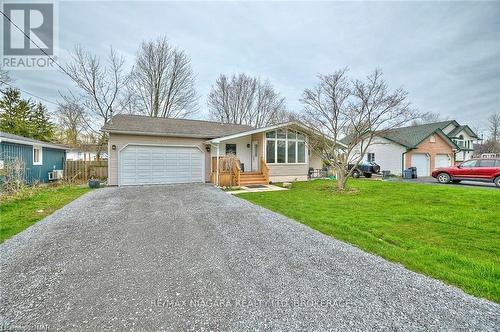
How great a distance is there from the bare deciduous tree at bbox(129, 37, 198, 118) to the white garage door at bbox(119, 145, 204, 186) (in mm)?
9862

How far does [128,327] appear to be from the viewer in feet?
6.77

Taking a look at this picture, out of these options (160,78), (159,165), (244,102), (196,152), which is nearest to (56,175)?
(159,165)

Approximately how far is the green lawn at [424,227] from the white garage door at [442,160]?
44.2 ft

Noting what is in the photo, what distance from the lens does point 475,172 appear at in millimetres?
12586

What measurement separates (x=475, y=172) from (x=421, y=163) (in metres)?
7.56

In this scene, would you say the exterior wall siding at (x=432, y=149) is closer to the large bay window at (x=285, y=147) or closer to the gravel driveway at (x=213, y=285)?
the large bay window at (x=285, y=147)

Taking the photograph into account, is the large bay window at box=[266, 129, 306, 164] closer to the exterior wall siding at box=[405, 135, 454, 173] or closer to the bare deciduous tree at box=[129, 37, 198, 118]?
the exterior wall siding at box=[405, 135, 454, 173]

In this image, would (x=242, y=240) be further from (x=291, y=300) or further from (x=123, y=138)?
(x=123, y=138)

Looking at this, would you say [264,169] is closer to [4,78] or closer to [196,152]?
[196,152]

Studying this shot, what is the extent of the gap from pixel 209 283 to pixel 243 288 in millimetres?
472

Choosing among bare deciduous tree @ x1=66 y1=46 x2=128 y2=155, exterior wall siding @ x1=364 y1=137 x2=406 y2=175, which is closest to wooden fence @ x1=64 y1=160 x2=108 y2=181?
bare deciduous tree @ x1=66 y1=46 x2=128 y2=155

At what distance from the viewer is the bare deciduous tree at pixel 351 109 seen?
1013cm

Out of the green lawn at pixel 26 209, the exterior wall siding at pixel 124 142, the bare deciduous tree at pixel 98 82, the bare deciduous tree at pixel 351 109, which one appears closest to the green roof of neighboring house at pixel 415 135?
the bare deciduous tree at pixel 351 109

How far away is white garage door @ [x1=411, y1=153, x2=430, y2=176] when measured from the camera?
63.4 feet
